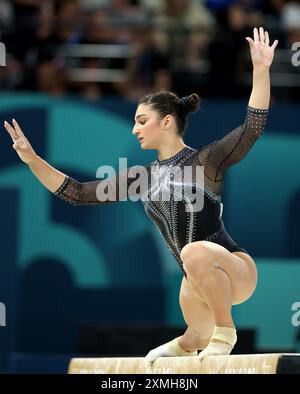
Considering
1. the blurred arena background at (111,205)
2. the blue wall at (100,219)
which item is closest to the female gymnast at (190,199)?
the blurred arena background at (111,205)

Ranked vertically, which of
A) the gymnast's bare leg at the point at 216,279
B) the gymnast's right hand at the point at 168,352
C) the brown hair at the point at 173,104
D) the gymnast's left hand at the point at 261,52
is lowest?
the gymnast's right hand at the point at 168,352

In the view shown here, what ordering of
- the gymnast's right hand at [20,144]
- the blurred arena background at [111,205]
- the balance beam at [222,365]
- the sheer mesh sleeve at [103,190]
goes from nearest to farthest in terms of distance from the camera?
1. the balance beam at [222,365]
2. the gymnast's right hand at [20,144]
3. the sheer mesh sleeve at [103,190]
4. the blurred arena background at [111,205]

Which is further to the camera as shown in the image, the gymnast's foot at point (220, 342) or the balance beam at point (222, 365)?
the gymnast's foot at point (220, 342)

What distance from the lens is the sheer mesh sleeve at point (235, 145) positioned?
4.86m

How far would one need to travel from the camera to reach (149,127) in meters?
5.10

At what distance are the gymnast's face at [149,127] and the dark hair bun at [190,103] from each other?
0.45ft

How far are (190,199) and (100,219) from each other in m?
4.14

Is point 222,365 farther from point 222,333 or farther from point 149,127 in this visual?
point 149,127

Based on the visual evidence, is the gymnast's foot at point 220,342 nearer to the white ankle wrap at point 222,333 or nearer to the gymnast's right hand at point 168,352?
the white ankle wrap at point 222,333

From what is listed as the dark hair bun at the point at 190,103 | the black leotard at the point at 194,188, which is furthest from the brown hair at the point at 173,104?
the black leotard at the point at 194,188

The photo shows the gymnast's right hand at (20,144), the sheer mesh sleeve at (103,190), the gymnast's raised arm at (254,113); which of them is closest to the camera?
the gymnast's raised arm at (254,113)

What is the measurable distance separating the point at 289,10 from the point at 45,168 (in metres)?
5.43

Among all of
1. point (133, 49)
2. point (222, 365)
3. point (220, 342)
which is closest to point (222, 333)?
point (220, 342)

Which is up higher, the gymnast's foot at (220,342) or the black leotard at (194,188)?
the black leotard at (194,188)
